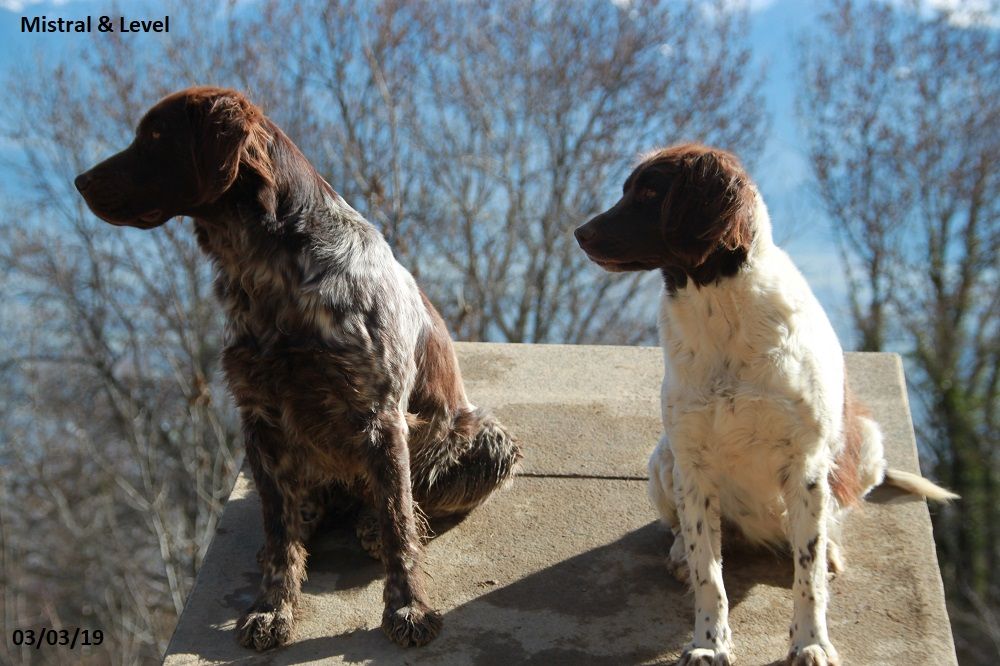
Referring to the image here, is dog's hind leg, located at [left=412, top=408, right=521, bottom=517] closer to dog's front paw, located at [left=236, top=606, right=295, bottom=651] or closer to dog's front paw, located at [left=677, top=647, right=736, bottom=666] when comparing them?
dog's front paw, located at [left=236, top=606, right=295, bottom=651]

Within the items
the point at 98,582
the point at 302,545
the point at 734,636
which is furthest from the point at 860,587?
the point at 98,582

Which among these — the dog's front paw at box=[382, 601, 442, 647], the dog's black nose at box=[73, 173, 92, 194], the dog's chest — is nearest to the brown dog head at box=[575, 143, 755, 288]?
the dog's chest

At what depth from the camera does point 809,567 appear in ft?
11.3

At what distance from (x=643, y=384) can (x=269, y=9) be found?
13.3m

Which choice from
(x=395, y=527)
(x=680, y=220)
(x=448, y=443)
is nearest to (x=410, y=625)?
(x=395, y=527)

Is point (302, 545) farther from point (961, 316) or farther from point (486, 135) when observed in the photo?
point (961, 316)

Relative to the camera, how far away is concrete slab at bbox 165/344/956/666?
3.71m

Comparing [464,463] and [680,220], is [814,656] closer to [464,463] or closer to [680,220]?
[680,220]

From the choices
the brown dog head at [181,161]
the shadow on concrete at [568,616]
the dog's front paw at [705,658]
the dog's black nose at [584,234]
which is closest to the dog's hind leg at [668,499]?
the shadow on concrete at [568,616]

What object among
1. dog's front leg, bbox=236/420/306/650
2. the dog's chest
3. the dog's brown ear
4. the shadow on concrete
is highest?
the dog's brown ear

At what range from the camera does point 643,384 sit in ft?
19.5

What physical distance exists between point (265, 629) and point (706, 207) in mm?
2291

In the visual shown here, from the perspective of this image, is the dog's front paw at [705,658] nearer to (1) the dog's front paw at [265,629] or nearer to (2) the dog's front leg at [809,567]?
(2) the dog's front leg at [809,567]

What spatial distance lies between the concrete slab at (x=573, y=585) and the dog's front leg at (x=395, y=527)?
0.46ft
